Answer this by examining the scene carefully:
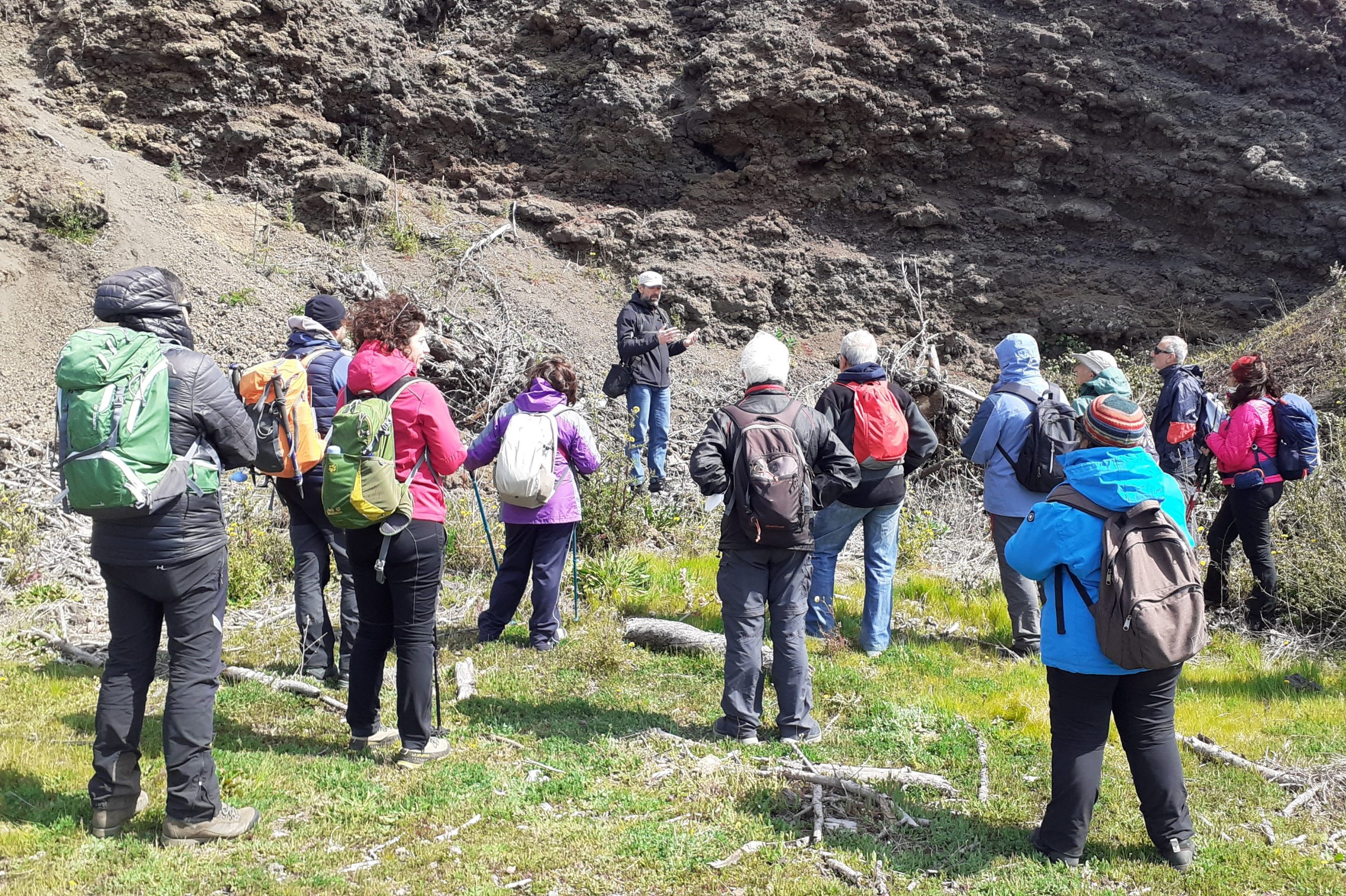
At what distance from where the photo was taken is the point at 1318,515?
6.68 meters

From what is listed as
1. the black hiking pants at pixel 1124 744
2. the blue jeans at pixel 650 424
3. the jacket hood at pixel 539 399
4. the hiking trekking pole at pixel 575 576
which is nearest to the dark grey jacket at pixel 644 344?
the blue jeans at pixel 650 424

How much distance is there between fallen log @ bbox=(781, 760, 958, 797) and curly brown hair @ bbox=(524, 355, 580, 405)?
2.59m

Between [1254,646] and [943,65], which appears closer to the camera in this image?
[1254,646]

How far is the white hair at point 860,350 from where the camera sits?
18.6 ft

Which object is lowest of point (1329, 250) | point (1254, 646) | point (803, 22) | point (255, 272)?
point (1254, 646)

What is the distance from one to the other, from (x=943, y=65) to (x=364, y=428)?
13.4 meters

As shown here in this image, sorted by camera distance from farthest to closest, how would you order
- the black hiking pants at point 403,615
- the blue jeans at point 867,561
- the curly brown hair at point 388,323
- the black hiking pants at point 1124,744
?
1. the blue jeans at point 867,561
2. the curly brown hair at point 388,323
3. the black hiking pants at point 403,615
4. the black hiking pants at point 1124,744

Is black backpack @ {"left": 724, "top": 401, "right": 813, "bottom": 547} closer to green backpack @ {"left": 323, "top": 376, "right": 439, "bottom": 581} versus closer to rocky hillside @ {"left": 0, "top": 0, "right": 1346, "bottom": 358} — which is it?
green backpack @ {"left": 323, "top": 376, "right": 439, "bottom": 581}

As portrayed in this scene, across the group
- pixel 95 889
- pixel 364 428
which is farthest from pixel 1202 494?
pixel 95 889

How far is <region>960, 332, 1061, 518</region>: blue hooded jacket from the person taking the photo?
5523 mm

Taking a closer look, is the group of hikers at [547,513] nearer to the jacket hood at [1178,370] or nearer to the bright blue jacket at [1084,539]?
the bright blue jacket at [1084,539]

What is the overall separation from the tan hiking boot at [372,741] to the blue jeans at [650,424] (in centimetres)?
473

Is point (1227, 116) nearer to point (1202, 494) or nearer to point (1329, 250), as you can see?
point (1329, 250)

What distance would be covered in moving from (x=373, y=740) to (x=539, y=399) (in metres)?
2.15
